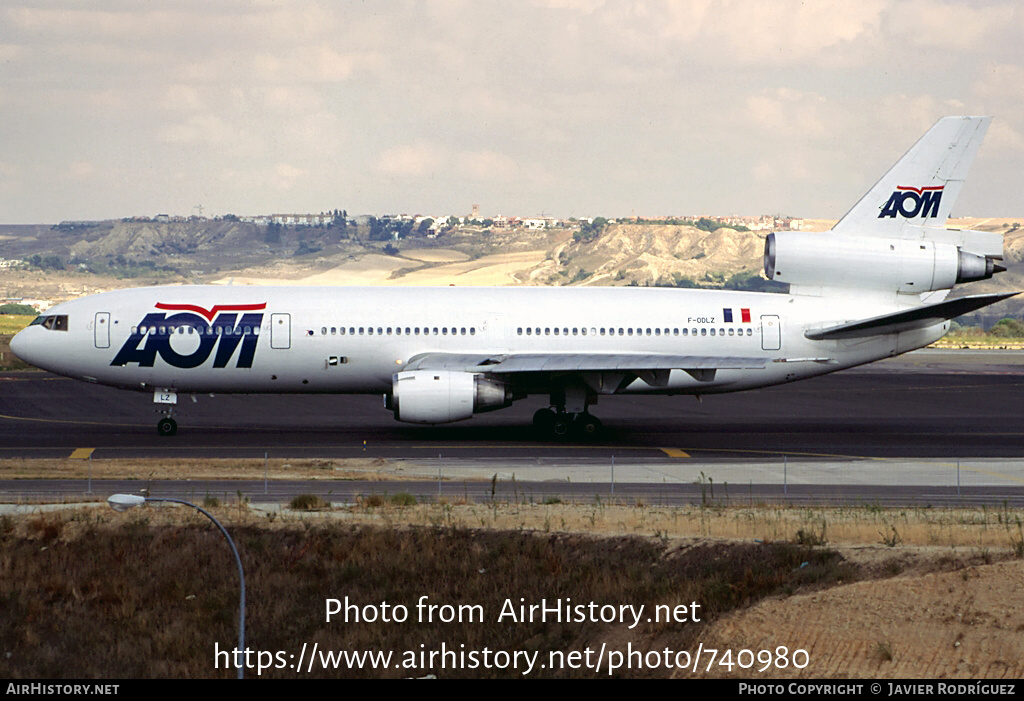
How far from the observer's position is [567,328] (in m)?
46.8

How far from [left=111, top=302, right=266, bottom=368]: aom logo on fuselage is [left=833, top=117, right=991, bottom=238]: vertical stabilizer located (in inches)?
962

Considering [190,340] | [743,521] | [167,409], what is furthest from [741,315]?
[167,409]

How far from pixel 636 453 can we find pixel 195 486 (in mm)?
16086

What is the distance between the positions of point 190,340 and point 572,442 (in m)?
15.1

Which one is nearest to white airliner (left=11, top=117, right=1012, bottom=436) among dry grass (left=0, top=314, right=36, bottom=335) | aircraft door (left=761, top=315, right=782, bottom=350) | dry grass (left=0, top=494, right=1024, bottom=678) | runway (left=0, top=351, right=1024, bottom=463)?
aircraft door (left=761, top=315, right=782, bottom=350)

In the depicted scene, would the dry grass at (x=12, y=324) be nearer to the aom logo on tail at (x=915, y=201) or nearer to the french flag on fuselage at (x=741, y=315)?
the french flag on fuselage at (x=741, y=315)

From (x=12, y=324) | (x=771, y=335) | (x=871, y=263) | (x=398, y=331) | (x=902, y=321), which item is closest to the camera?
(x=902, y=321)

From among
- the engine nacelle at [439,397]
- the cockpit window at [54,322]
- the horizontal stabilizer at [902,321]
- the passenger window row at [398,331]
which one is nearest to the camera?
the engine nacelle at [439,397]

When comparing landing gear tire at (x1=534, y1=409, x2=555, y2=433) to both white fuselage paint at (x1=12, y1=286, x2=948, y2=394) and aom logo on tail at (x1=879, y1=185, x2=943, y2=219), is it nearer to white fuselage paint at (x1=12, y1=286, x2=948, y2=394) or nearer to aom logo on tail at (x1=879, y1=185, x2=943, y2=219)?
white fuselage paint at (x1=12, y1=286, x2=948, y2=394)

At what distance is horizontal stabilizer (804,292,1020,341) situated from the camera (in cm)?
4375

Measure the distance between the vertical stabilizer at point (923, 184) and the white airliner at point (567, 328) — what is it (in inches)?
2.2

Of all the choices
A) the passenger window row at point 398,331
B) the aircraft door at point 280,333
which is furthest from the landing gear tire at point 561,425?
the aircraft door at point 280,333

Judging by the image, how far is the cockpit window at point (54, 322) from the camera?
4603 cm

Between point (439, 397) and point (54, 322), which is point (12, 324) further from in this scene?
point (439, 397)
